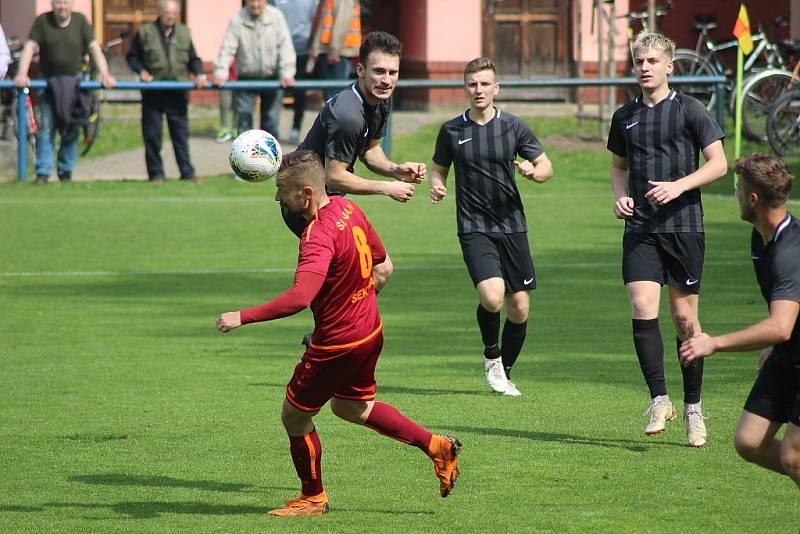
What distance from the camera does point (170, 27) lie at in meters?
19.8

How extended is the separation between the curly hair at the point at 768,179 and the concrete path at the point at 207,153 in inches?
616

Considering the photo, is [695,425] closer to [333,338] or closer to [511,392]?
[511,392]

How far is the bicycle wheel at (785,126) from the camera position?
20.5m

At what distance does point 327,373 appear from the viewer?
6258 mm

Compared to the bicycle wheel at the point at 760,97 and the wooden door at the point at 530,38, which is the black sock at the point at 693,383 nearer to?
the bicycle wheel at the point at 760,97

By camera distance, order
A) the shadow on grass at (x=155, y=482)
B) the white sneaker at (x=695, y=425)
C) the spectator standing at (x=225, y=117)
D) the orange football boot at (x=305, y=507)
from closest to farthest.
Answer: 1. the orange football boot at (x=305, y=507)
2. the shadow on grass at (x=155, y=482)
3. the white sneaker at (x=695, y=425)
4. the spectator standing at (x=225, y=117)

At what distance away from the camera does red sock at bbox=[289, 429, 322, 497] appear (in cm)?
630

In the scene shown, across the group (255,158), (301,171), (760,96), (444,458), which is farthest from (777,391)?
(760,96)

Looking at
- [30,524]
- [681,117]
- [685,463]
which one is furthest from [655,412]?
[30,524]

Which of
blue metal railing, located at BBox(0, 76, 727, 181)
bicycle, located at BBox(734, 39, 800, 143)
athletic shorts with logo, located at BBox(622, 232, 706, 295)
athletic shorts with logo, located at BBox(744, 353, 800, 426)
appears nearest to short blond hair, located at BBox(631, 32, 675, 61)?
athletic shorts with logo, located at BBox(622, 232, 706, 295)

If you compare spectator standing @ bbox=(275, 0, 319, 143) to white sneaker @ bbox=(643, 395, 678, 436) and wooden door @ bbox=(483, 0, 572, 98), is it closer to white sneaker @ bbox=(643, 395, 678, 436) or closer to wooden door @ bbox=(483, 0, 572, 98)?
wooden door @ bbox=(483, 0, 572, 98)

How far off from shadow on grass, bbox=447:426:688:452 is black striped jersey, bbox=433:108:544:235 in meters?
1.67

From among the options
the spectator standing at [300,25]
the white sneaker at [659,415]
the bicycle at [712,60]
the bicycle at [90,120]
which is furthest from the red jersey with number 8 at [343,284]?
the bicycle at [712,60]

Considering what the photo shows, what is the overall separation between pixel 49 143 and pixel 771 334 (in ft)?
51.1
